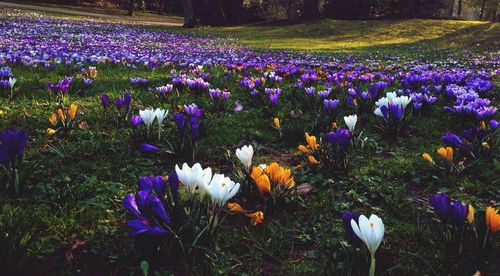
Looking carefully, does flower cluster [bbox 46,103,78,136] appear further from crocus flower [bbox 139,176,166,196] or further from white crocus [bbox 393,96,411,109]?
white crocus [bbox 393,96,411,109]

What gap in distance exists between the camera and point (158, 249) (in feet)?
6.74

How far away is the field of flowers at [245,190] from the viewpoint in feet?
6.75

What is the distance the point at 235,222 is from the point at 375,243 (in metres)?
1.03

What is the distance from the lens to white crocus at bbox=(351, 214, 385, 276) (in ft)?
5.80

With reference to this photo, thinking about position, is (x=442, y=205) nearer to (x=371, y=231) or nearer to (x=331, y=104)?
(x=371, y=231)

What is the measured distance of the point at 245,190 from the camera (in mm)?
2721

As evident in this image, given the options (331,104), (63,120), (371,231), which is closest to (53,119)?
(63,120)

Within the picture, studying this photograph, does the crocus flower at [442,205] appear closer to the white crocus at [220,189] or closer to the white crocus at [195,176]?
the white crocus at [220,189]

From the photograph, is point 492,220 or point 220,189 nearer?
point 492,220

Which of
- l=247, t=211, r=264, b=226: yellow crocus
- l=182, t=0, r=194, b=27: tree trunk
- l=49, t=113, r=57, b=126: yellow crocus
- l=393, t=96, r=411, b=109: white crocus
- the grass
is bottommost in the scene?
l=247, t=211, r=264, b=226: yellow crocus

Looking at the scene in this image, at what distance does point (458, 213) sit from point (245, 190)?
129 centimetres

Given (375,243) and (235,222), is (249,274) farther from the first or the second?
(375,243)

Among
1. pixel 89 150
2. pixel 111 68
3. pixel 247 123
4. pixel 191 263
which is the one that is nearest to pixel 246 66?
pixel 111 68

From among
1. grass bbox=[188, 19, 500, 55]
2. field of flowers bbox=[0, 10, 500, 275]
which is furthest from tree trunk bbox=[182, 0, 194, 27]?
field of flowers bbox=[0, 10, 500, 275]
